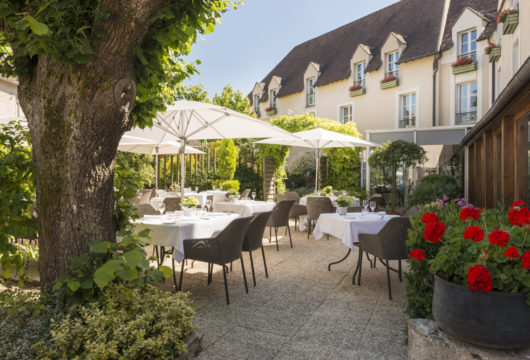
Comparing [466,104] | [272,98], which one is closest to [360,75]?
[466,104]

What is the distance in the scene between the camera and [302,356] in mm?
2645

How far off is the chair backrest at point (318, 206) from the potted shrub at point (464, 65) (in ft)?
33.4

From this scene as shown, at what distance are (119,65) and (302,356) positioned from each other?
7.88 feet

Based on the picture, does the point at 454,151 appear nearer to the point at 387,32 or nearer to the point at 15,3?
the point at 387,32

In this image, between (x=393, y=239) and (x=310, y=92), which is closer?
(x=393, y=239)

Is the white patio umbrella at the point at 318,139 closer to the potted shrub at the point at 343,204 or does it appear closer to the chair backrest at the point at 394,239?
the potted shrub at the point at 343,204

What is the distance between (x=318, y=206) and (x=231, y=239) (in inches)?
148

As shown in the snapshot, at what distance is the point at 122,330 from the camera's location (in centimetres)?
203

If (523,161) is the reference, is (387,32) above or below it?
above

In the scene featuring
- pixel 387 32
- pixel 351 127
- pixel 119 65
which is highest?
pixel 387 32

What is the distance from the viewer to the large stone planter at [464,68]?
13.5 m

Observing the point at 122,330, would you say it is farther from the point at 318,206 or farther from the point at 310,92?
the point at 310,92

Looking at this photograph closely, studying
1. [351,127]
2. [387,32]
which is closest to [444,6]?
[387,32]

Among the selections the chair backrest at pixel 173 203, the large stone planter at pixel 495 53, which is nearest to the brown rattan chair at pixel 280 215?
the chair backrest at pixel 173 203
